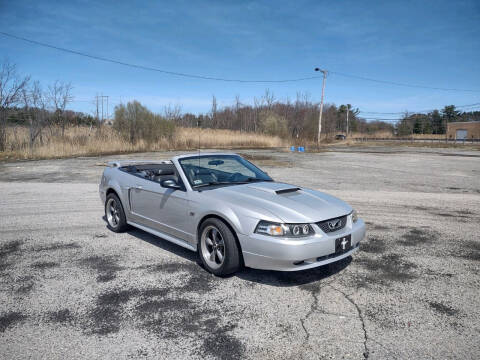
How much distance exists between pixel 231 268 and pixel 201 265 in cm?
75

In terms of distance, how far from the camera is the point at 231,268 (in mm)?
4055

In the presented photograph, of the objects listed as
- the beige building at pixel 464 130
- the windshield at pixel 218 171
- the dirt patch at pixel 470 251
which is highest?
the beige building at pixel 464 130

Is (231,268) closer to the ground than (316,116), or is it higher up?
closer to the ground

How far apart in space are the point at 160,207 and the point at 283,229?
1984 mm

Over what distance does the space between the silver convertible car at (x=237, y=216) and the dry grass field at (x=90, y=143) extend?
10754mm

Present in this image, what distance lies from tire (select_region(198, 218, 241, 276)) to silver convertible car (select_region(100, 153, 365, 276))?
11mm

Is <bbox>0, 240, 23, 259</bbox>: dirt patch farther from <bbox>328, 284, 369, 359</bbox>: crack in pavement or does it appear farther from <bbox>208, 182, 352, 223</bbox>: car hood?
<bbox>328, 284, 369, 359</bbox>: crack in pavement

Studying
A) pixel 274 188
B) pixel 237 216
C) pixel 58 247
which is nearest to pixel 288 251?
pixel 237 216

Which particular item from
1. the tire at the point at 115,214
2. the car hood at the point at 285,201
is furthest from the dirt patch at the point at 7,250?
the car hood at the point at 285,201

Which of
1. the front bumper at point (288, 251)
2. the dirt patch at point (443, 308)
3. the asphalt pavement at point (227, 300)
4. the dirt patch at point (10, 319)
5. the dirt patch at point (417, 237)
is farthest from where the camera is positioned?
the dirt patch at point (417, 237)

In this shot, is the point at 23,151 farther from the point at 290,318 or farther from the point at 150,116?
the point at 290,318

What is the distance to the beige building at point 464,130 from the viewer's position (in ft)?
247

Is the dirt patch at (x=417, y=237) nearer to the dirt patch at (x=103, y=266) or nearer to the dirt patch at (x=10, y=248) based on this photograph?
the dirt patch at (x=103, y=266)

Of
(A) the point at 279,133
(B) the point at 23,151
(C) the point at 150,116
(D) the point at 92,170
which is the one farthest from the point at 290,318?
(A) the point at 279,133
